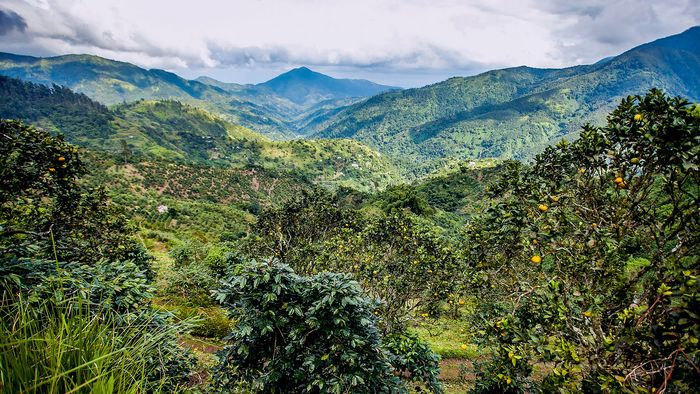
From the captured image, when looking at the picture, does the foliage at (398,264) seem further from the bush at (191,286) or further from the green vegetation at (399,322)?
the bush at (191,286)

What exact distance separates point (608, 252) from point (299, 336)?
495cm

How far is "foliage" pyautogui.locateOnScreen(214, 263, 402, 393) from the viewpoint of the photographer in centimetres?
420

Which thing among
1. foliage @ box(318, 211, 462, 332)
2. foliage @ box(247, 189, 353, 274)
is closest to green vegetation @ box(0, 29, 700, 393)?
foliage @ box(318, 211, 462, 332)

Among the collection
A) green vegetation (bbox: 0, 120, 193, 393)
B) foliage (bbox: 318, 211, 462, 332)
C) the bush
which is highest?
green vegetation (bbox: 0, 120, 193, 393)

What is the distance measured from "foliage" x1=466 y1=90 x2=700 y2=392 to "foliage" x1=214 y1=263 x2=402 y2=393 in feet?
5.98

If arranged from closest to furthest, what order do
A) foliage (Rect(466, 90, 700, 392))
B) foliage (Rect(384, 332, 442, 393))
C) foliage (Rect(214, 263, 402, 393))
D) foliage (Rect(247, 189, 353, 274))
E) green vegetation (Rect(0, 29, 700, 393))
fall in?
green vegetation (Rect(0, 29, 700, 393)) < foliage (Rect(466, 90, 700, 392)) < foliage (Rect(214, 263, 402, 393)) < foliage (Rect(384, 332, 442, 393)) < foliage (Rect(247, 189, 353, 274))

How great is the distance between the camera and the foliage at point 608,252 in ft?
10.7

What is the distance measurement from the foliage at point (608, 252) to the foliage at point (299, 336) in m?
1.82

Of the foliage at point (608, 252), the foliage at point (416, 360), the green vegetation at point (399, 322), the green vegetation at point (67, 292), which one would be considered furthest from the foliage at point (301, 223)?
the foliage at point (608, 252)

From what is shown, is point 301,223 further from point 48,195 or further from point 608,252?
point 608,252

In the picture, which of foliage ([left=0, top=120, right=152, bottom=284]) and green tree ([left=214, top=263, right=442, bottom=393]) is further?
foliage ([left=0, top=120, right=152, bottom=284])

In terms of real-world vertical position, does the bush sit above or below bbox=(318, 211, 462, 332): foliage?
below

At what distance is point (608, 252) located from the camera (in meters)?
5.38

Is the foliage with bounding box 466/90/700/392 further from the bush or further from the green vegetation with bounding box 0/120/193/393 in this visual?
the bush
